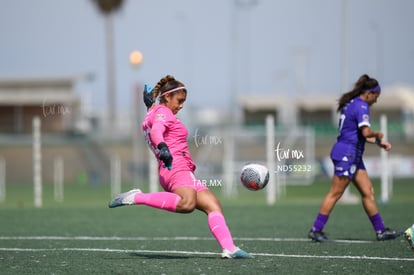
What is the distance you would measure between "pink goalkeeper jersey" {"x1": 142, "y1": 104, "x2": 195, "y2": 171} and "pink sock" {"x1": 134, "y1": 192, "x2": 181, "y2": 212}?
325 mm

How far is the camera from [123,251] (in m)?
11.2

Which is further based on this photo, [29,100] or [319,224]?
[29,100]

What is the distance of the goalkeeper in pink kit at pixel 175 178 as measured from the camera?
9885mm

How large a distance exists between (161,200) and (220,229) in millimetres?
696

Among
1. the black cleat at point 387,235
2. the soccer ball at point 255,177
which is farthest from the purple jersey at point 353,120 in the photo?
the soccer ball at point 255,177

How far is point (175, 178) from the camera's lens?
1005 centimetres

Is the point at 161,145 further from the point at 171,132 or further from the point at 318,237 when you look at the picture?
the point at 318,237

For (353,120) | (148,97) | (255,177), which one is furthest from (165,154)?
(353,120)

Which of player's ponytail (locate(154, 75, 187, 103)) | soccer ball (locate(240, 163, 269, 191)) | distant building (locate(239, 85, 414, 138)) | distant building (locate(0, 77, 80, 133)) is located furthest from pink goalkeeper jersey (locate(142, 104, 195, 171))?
distant building (locate(239, 85, 414, 138))

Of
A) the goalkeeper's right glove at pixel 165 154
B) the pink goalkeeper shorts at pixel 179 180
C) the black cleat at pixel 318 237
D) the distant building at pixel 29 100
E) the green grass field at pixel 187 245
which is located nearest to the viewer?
the green grass field at pixel 187 245

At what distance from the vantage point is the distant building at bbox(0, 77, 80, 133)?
58.8 m

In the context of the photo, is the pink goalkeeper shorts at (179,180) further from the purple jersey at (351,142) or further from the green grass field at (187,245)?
the purple jersey at (351,142)

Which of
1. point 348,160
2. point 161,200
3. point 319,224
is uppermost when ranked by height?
point 348,160

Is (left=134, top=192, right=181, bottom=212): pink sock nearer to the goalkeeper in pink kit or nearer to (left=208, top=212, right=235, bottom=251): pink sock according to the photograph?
the goalkeeper in pink kit
